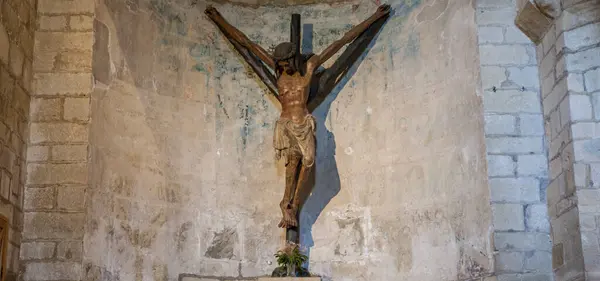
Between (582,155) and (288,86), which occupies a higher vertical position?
(288,86)

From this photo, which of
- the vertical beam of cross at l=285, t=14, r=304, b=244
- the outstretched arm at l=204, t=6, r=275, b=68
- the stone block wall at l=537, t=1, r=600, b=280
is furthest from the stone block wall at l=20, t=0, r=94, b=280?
the stone block wall at l=537, t=1, r=600, b=280

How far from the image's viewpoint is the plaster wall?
20.8 feet

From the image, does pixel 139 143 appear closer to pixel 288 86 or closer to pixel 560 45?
pixel 288 86

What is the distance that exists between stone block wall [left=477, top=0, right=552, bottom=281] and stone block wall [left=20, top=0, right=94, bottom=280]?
291 cm

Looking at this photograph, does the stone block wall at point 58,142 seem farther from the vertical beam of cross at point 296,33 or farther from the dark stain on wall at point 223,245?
the vertical beam of cross at point 296,33

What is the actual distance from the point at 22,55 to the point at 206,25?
1.91 m

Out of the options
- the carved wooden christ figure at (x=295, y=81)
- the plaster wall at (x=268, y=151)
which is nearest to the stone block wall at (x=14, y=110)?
the plaster wall at (x=268, y=151)

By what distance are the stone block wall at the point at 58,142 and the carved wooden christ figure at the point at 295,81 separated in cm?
149

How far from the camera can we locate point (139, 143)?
21.7 ft

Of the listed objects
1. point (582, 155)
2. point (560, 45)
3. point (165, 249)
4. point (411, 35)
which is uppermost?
point (411, 35)

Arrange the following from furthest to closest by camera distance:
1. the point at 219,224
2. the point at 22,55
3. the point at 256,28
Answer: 1. the point at 256,28
2. the point at 219,224
3. the point at 22,55

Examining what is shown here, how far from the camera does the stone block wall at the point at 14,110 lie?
554 centimetres

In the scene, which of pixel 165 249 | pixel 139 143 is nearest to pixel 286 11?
pixel 139 143

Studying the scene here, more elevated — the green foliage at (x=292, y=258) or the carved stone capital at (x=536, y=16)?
the carved stone capital at (x=536, y=16)
